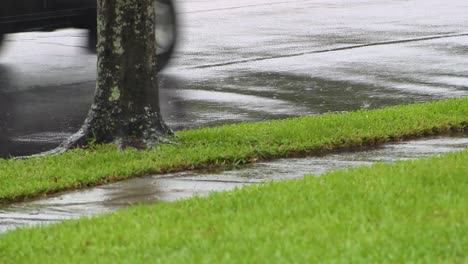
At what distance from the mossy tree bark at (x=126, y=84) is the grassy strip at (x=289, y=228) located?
2530mm

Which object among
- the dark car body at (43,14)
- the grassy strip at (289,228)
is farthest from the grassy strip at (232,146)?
the dark car body at (43,14)

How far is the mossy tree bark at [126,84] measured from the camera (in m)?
10.5

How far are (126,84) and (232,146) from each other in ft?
3.48

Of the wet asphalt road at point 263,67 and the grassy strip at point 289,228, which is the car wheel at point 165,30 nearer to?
the wet asphalt road at point 263,67

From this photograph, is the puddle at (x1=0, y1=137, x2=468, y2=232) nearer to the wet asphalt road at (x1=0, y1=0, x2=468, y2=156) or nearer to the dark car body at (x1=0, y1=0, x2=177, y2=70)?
the wet asphalt road at (x1=0, y1=0, x2=468, y2=156)

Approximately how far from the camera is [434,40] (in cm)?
1816

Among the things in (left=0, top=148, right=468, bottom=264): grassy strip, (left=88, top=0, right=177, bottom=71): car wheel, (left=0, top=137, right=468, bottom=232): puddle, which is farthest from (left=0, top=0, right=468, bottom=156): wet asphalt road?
(left=0, top=148, right=468, bottom=264): grassy strip

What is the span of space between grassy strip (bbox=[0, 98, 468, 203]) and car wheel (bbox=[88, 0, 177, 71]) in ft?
14.3

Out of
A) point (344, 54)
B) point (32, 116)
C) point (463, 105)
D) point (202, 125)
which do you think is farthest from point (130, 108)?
point (344, 54)

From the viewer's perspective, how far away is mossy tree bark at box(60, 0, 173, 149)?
10531 mm

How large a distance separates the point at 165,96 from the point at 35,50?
402cm

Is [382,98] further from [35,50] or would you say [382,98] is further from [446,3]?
[446,3]

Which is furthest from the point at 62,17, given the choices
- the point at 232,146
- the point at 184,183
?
the point at 184,183

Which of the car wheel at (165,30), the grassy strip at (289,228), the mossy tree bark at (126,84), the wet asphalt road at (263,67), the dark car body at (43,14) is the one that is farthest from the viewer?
the car wheel at (165,30)
